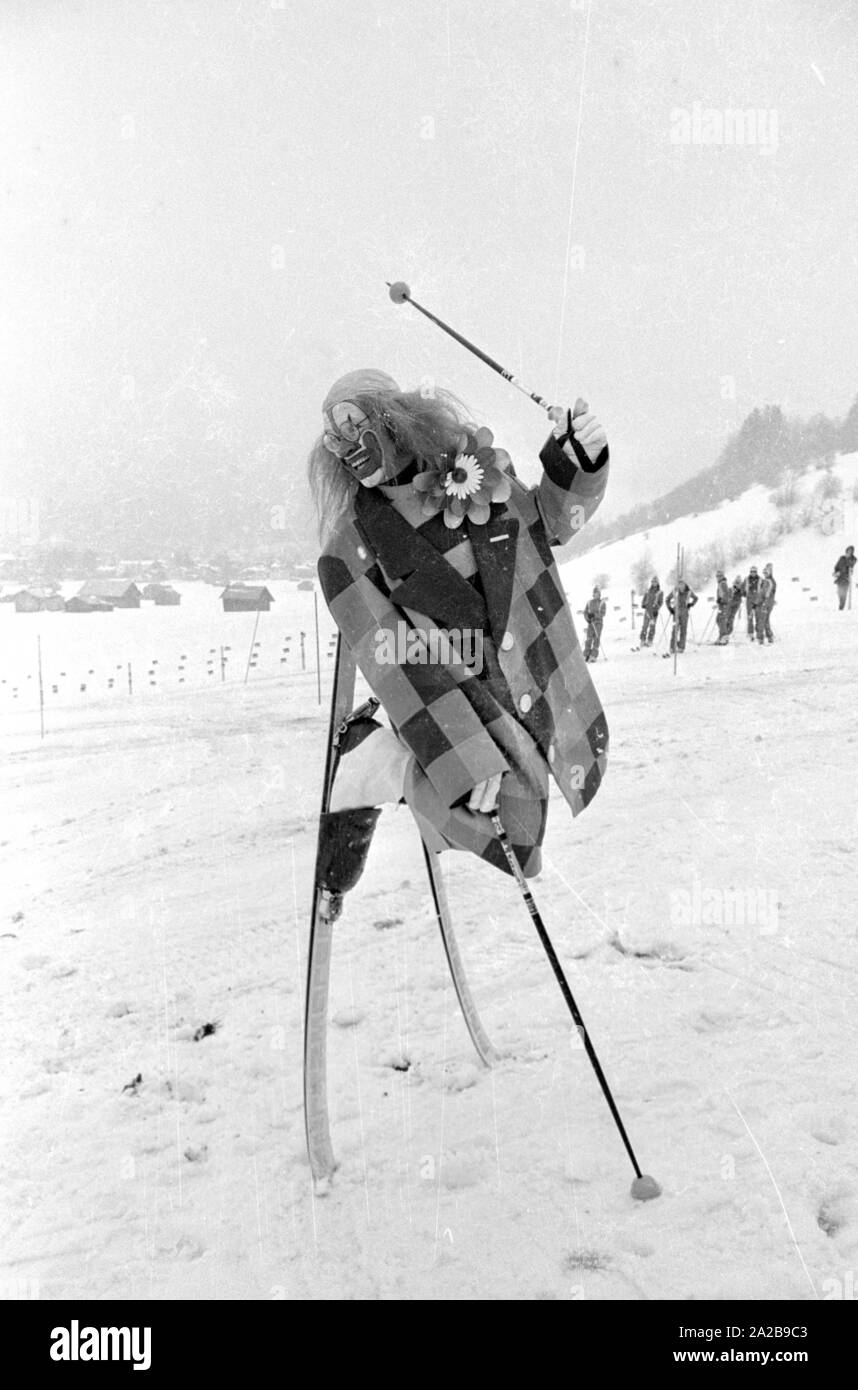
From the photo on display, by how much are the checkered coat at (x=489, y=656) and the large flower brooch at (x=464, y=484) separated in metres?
0.03

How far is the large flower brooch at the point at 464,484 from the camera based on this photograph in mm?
1393

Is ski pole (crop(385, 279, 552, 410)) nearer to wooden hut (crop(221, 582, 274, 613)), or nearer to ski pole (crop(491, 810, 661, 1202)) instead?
ski pole (crop(491, 810, 661, 1202))

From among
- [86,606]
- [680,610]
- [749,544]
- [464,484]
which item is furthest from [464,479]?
[749,544]

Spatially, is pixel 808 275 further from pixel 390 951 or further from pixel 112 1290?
pixel 112 1290

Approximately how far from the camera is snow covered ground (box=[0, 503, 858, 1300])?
1.40 metres

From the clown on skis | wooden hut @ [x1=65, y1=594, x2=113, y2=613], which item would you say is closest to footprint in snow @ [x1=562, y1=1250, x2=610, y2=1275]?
the clown on skis

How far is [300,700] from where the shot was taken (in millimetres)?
8203

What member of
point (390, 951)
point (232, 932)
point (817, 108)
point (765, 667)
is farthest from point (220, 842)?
point (817, 108)

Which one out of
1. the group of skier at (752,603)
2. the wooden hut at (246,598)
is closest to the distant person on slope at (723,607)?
the group of skier at (752,603)

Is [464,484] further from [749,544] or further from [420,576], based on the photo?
[749,544]

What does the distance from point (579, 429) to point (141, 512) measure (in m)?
12.1

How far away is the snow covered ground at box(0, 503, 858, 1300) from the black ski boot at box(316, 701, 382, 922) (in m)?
0.58

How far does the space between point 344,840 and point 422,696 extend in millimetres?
343

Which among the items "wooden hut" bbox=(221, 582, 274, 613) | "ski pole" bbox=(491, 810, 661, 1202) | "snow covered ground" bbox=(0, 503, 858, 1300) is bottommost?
"snow covered ground" bbox=(0, 503, 858, 1300)
